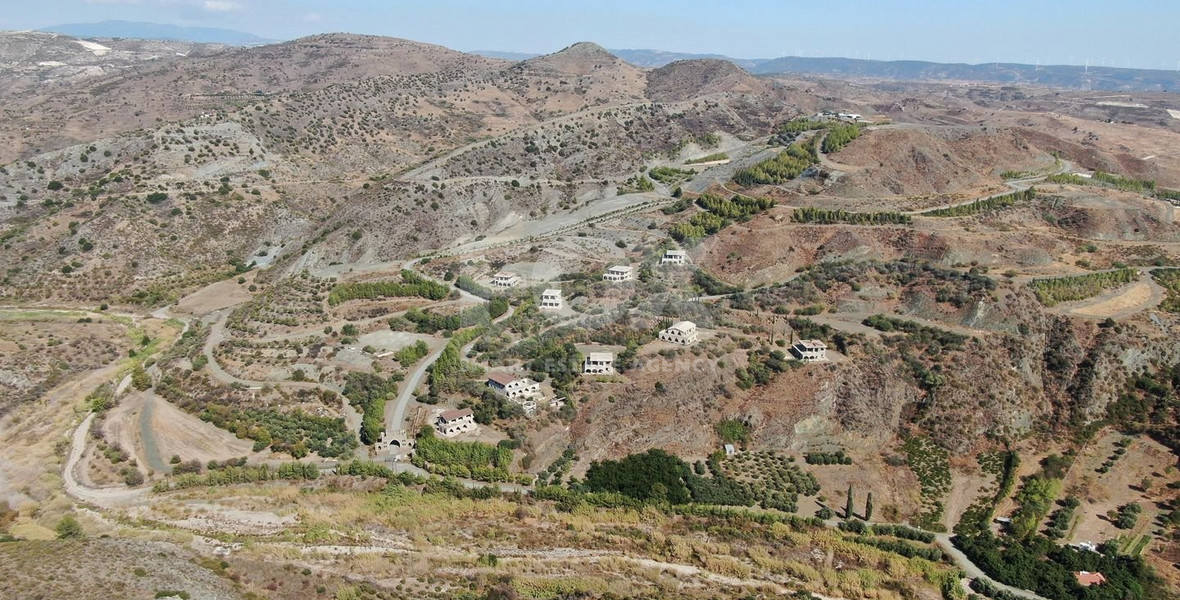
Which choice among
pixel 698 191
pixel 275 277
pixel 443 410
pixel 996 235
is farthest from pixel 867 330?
pixel 275 277

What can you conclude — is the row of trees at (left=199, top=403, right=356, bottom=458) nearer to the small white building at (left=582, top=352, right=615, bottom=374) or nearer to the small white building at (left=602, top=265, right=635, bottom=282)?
the small white building at (left=582, top=352, right=615, bottom=374)

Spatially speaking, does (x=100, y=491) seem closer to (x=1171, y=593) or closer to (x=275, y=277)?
(x=275, y=277)

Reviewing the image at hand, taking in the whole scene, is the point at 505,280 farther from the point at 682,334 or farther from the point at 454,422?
the point at 454,422

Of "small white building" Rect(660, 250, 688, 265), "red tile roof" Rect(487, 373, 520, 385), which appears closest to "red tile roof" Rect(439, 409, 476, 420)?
"red tile roof" Rect(487, 373, 520, 385)

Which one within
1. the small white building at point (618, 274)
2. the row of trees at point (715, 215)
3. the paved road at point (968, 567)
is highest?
the row of trees at point (715, 215)

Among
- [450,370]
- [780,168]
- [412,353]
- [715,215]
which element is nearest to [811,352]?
[450,370]

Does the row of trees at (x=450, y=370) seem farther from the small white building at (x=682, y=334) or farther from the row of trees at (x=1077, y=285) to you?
the row of trees at (x=1077, y=285)

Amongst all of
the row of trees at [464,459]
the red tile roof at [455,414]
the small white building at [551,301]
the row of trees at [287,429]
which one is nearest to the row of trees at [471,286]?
the small white building at [551,301]
